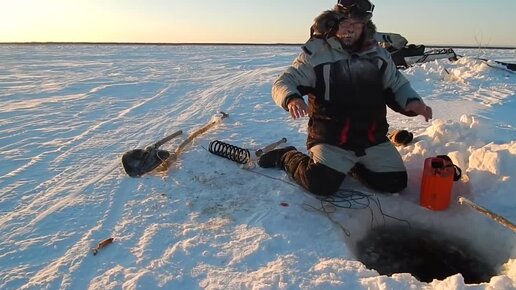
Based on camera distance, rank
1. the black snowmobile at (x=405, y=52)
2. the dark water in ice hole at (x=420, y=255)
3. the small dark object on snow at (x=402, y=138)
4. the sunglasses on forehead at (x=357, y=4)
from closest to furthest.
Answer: the dark water in ice hole at (x=420, y=255), the sunglasses on forehead at (x=357, y=4), the small dark object on snow at (x=402, y=138), the black snowmobile at (x=405, y=52)

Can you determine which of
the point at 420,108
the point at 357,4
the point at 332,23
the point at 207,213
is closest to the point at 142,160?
the point at 207,213

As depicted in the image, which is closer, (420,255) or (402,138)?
(420,255)

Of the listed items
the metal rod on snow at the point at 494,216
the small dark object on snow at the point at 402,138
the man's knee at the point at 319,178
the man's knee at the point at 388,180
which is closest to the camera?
the metal rod on snow at the point at 494,216

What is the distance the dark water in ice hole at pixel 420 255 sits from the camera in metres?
2.96

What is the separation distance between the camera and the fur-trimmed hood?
11.7ft

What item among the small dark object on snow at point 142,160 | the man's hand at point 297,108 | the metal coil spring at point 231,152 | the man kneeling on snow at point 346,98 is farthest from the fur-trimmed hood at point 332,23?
the small dark object on snow at point 142,160

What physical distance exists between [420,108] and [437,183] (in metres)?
0.69

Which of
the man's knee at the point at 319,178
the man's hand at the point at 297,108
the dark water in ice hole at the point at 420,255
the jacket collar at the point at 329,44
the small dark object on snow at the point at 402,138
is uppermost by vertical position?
the jacket collar at the point at 329,44

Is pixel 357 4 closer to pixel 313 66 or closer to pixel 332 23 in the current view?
pixel 332 23

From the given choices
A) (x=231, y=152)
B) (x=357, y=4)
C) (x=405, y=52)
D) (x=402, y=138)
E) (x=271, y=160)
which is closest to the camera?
(x=357, y=4)

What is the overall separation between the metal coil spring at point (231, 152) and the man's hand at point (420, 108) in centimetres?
166

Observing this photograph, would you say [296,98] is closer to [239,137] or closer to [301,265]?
[301,265]

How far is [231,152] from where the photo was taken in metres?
4.66

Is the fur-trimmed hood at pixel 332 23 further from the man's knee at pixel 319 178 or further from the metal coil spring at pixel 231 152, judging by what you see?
the metal coil spring at pixel 231 152
